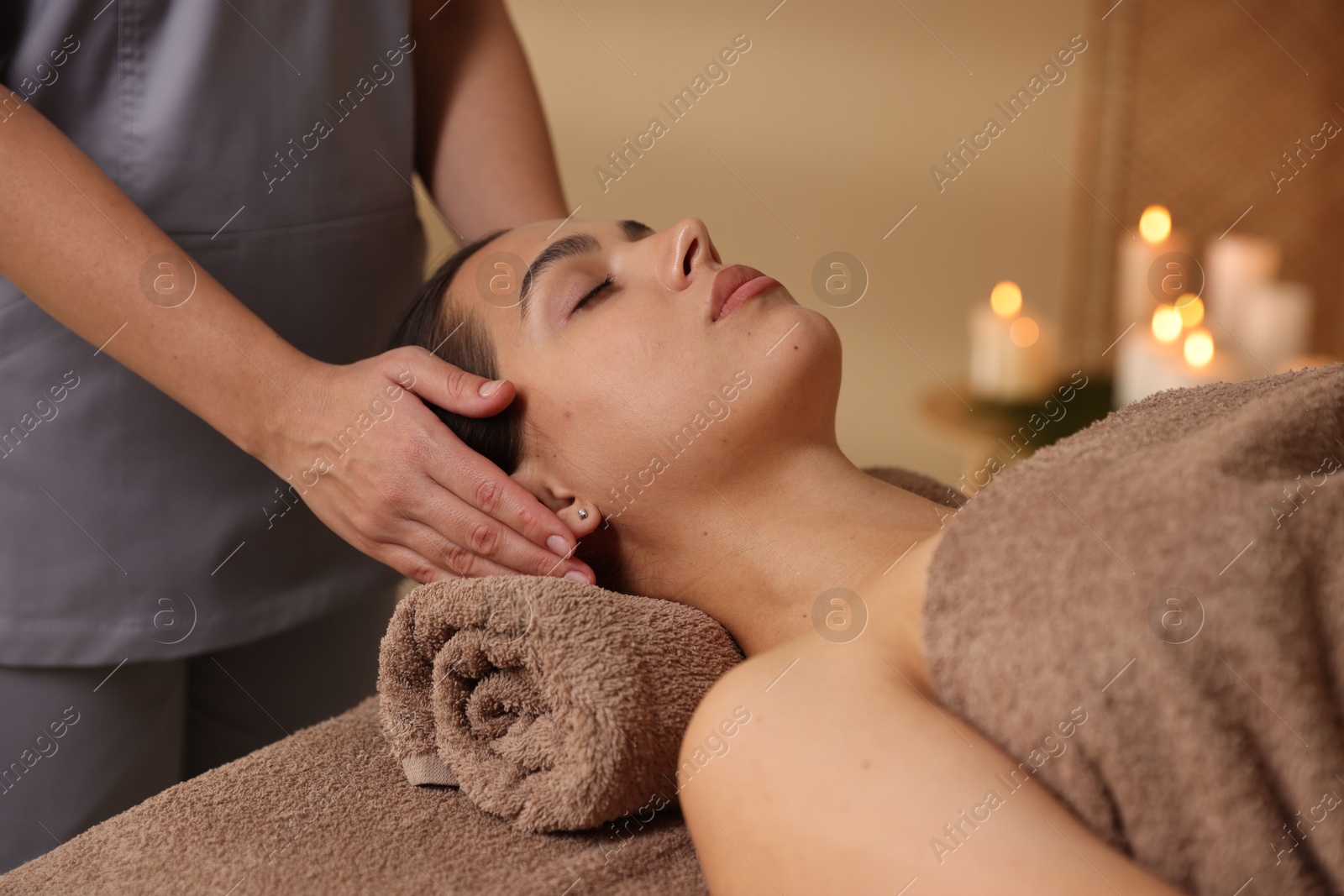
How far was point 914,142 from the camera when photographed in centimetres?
274

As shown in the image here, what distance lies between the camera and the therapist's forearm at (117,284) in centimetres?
91

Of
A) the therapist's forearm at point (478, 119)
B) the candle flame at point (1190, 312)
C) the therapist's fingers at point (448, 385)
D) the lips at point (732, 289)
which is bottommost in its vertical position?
the candle flame at point (1190, 312)

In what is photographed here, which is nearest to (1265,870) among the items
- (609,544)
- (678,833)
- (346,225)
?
(678,833)

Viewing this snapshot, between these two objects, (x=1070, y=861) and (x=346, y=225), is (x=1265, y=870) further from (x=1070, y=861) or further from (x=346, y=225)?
(x=346, y=225)

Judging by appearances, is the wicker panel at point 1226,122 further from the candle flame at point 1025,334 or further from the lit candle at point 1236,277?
the candle flame at point 1025,334

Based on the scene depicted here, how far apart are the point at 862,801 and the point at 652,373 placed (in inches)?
17.2

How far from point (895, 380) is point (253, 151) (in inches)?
81.3

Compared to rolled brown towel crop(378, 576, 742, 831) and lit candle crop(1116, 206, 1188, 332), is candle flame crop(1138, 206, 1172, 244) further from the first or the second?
rolled brown towel crop(378, 576, 742, 831)

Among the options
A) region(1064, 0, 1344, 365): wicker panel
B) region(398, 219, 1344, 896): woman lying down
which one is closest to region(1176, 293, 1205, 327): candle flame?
region(1064, 0, 1344, 365): wicker panel

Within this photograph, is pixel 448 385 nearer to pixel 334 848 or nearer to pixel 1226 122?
pixel 334 848

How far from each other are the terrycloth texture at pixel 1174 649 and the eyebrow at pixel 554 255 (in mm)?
478

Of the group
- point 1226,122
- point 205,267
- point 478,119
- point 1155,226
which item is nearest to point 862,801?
point 205,267

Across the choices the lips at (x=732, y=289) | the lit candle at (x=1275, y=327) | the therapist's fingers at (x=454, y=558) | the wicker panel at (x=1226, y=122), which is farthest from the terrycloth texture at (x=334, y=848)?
the wicker panel at (x=1226, y=122)

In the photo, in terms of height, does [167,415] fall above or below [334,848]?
above
